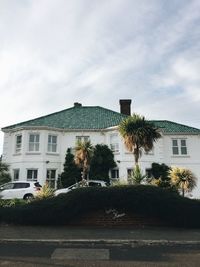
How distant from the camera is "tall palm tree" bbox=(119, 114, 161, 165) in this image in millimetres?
24094

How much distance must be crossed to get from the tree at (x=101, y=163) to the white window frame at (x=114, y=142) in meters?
0.70

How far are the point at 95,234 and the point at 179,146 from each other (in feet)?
73.3

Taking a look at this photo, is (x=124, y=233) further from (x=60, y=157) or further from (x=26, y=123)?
(x=26, y=123)

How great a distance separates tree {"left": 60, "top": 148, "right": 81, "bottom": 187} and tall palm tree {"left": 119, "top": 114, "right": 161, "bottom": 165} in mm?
7382

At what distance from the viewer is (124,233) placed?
42.4ft

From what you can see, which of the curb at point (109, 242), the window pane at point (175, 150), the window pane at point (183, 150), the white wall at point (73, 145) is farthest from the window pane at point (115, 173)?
the curb at point (109, 242)

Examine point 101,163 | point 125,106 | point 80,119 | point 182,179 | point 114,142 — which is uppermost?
point 125,106

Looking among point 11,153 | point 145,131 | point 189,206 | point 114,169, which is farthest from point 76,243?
point 11,153

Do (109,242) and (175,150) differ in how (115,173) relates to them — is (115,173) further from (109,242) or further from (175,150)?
(109,242)

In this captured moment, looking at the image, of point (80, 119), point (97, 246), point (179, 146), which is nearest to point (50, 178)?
point (80, 119)

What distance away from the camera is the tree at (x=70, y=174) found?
30.0m

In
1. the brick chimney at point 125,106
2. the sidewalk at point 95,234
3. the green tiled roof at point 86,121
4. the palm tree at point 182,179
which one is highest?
the brick chimney at point 125,106

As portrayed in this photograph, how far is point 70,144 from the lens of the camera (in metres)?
32.2

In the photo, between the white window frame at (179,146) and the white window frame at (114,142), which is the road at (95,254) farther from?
the white window frame at (179,146)
